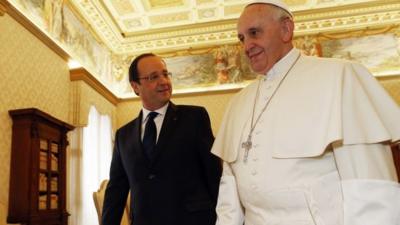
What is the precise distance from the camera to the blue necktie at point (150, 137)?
254 centimetres

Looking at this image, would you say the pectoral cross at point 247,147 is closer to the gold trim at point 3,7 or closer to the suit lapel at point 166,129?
the suit lapel at point 166,129

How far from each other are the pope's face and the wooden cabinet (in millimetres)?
3807

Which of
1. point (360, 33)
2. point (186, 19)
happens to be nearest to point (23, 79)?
point (186, 19)

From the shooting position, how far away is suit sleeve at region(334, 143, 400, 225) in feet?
4.38

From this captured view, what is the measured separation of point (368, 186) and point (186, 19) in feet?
26.4

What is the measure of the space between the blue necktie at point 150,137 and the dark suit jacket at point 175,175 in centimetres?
4

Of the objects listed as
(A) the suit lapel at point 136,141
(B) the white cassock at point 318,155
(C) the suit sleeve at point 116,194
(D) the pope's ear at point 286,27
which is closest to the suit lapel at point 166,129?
(A) the suit lapel at point 136,141

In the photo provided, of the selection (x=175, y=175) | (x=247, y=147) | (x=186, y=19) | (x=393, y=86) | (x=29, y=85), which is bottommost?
(x=175, y=175)

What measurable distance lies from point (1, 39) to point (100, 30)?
378 cm

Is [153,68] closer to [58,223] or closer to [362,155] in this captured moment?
[362,155]

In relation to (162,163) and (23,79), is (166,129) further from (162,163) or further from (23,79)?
(23,79)

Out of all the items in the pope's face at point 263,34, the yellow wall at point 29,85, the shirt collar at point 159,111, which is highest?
the yellow wall at point 29,85

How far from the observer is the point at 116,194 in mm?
2768

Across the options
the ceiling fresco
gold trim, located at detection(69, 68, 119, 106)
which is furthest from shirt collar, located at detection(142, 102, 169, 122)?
the ceiling fresco
